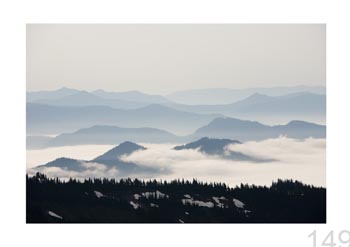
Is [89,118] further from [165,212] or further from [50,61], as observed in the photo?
[165,212]

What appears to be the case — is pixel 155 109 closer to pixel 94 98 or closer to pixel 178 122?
pixel 178 122

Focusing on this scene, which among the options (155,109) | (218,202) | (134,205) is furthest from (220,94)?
(134,205)

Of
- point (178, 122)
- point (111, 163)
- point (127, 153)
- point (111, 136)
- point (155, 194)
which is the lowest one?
point (155, 194)

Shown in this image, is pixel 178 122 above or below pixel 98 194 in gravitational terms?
above

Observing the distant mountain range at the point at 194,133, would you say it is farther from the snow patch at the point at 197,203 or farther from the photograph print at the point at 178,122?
the snow patch at the point at 197,203

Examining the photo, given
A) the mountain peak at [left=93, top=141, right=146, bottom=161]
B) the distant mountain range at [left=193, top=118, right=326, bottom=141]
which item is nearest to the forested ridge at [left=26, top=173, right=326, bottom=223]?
the mountain peak at [left=93, top=141, right=146, bottom=161]
